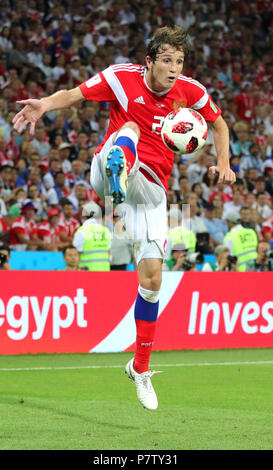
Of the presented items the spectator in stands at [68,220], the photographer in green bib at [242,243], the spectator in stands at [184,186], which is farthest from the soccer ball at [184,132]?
the spectator in stands at [184,186]

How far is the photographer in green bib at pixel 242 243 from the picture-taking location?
14930 mm

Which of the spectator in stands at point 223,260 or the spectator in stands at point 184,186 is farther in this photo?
the spectator in stands at point 184,186

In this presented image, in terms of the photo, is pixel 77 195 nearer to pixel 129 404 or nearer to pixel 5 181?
pixel 5 181

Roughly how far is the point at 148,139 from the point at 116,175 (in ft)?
3.39

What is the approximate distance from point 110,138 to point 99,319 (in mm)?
6029

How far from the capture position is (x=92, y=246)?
1378cm

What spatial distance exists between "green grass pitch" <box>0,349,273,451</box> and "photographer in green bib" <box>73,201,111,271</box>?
6.22 feet

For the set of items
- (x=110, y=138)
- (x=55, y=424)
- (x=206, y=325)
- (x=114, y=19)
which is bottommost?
(x=206, y=325)

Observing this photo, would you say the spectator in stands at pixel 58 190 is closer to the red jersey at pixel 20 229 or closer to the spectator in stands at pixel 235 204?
the red jersey at pixel 20 229

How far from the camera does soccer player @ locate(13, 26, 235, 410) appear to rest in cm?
684

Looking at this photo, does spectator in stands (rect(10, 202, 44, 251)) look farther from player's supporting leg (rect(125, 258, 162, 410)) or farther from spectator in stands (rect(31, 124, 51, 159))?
player's supporting leg (rect(125, 258, 162, 410))
